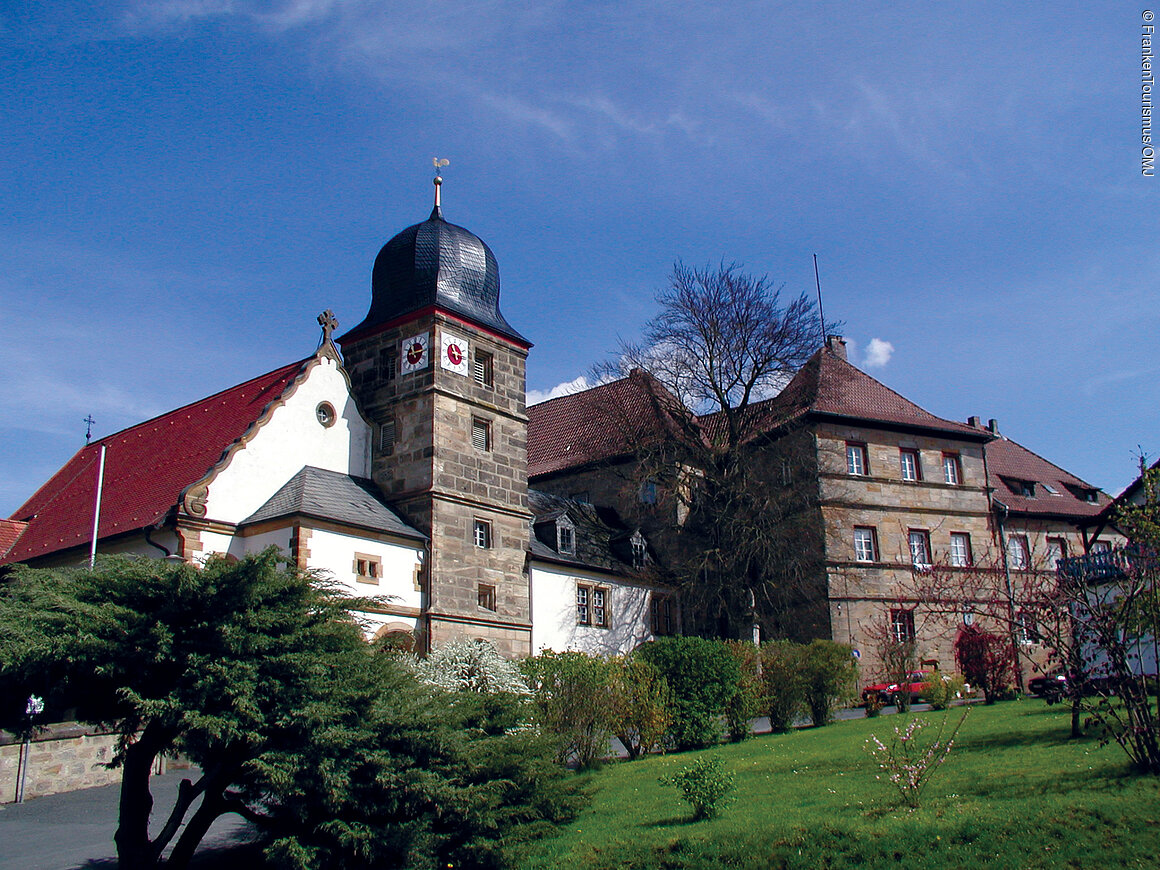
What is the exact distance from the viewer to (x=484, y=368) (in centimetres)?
2803

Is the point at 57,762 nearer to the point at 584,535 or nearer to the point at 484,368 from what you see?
the point at 484,368

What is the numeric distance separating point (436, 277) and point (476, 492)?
565cm

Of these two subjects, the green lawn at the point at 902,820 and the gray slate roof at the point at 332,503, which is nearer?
the green lawn at the point at 902,820

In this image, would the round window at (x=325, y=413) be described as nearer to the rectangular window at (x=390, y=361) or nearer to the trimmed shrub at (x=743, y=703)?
the rectangular window at (x=390, y=361)

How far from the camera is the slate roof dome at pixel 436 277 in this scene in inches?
1069

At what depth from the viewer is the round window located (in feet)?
84.7

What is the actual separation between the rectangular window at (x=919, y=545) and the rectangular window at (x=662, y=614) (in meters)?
8.00

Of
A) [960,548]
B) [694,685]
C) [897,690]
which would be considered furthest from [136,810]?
[960,548]

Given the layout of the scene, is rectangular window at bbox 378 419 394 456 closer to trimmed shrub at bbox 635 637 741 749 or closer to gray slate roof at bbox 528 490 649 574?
gray slate roof at bbox 528 490 649 574

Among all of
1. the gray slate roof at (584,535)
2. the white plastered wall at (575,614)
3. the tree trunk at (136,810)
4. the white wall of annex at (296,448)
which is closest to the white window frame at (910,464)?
the gray slate roof at (584,535)

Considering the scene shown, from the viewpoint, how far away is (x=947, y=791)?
12.1 m

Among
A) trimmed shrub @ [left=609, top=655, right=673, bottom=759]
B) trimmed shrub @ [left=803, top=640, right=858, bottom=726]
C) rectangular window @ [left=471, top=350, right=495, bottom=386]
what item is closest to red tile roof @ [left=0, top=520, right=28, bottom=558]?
rectangular window @ [left=471, top=350, right=495, bottom=386]

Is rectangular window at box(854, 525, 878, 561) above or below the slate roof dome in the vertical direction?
below

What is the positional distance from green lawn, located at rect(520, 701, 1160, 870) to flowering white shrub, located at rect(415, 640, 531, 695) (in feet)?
14.9
